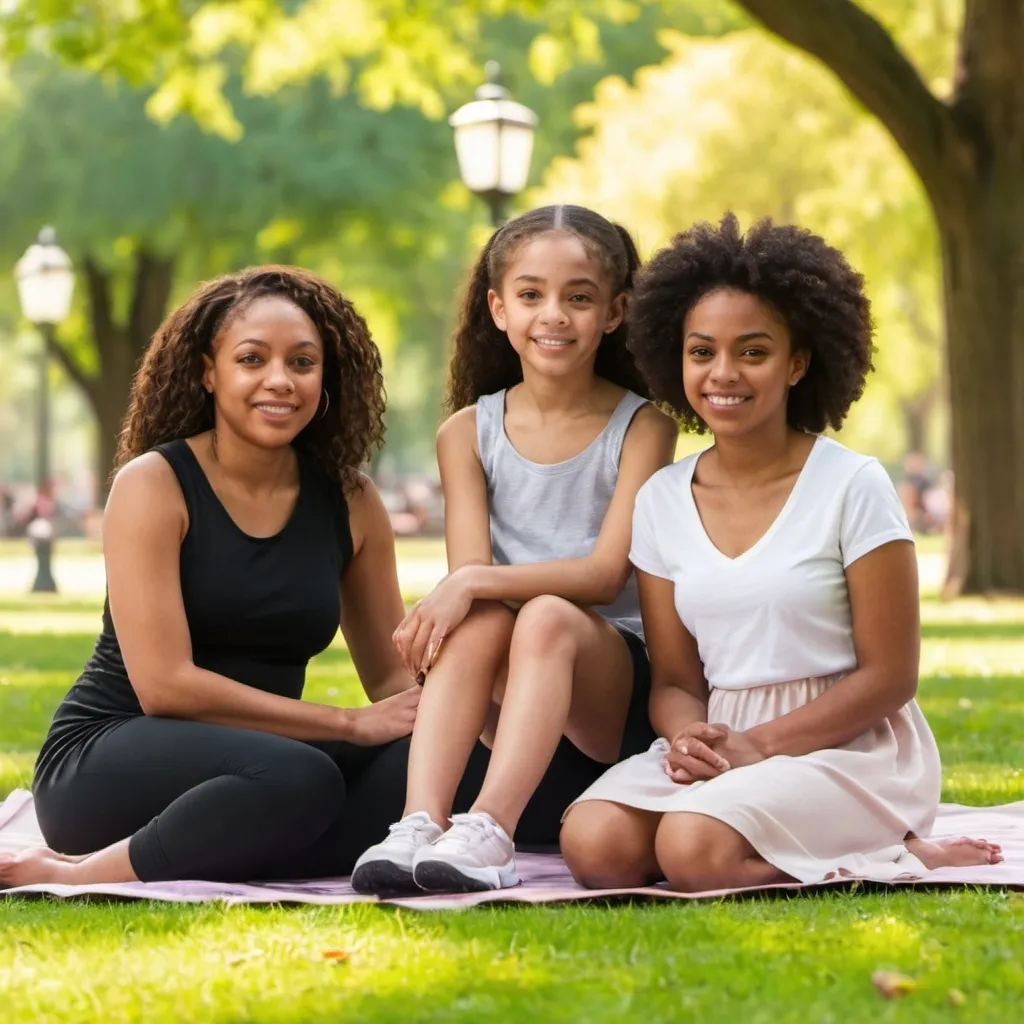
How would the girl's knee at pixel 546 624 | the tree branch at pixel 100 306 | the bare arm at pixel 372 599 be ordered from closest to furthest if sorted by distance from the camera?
the girl's knee at pixel 546 624
the bare arm at pixel 372 599
the tree branch at pixel 100 306

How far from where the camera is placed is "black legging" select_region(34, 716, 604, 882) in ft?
15.3

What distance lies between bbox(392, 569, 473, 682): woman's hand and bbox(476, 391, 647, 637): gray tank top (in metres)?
0.45

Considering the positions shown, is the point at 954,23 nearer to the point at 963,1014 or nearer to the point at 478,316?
the point at 478,316

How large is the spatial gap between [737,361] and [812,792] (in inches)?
42.6

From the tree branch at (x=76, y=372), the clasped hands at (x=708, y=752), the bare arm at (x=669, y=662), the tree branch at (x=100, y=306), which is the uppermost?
the tree branch at (x=100, y=306)

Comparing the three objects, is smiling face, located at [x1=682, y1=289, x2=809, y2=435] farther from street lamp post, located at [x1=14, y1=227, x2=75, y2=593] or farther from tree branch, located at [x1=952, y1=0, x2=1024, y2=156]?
street lamp post, located at [x1=14, y1=227, x2=75, y2=593]

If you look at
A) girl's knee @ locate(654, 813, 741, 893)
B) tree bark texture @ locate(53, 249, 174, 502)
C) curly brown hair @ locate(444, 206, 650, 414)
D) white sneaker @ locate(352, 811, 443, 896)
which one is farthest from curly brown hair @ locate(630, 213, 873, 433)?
tree bark texture @ locate(53, 249, 174, 502)

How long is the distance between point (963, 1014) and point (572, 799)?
2.13m

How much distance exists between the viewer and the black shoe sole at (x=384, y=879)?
4410 mm

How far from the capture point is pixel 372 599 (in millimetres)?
5473

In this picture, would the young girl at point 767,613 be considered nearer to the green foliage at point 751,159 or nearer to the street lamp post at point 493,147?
the street lamp post at point 493,147

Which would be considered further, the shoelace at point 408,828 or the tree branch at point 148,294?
the tree branch at point 148,294

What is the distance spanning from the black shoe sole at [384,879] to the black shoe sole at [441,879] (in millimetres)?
43

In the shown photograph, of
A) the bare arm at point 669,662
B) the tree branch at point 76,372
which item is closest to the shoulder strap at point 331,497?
the bare arm at point 669,662
